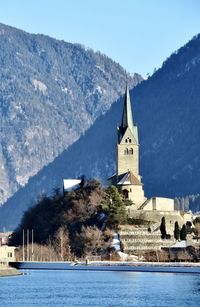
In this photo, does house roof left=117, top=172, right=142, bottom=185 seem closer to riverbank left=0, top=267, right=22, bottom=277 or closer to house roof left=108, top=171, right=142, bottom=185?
house roof left=108, top=171, right=142, bottom=185

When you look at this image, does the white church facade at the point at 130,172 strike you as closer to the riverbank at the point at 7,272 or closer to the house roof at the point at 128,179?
the house roof at the point at 128,179

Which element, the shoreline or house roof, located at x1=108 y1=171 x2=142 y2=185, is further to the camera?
house roof, located at x1=108 y1=171 x2=142 y2=185

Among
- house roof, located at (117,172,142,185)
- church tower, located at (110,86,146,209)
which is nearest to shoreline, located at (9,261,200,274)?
church tower, located at (110,86,146,209)

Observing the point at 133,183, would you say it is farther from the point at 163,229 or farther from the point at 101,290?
the point at 101,290

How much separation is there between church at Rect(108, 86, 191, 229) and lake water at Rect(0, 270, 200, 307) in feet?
91.0

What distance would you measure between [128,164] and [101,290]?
68938mm

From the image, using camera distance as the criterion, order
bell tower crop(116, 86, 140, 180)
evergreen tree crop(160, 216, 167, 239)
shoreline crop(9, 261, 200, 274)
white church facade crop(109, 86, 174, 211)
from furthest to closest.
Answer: bell tower crop(116, 86, 140, 180) < white church facade crop(109, 86, 174, 211) < evergreen tree crop(160, 216, 167, 239) < shoreline crop(9, 261, 200, 274)

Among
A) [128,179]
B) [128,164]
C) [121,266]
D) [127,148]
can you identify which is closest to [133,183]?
[128,179]

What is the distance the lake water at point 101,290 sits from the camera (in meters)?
104

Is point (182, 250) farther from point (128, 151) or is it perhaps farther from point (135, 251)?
point (128, 151)

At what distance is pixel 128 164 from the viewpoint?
611ft

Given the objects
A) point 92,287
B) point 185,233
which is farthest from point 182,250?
point 92,287

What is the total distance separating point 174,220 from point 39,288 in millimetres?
60157

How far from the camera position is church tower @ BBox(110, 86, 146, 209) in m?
181
